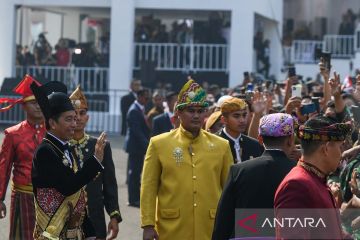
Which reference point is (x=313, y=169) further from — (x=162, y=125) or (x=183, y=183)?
(x=162, y=125)

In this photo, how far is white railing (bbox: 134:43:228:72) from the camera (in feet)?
100

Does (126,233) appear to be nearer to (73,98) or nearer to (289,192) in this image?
(73,98)

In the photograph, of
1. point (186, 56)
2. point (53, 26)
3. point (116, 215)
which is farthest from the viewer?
point (53, 26)

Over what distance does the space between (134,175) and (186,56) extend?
45.4 ft

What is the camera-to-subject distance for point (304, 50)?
122ft

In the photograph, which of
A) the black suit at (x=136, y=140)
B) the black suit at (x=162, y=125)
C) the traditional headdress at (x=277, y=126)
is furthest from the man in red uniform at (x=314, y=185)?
the black suit at (x=136, y=140)

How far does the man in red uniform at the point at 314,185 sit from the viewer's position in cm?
597

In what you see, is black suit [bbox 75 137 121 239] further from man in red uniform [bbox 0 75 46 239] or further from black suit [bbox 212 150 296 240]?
black suit [bbox 212 150 296 240]

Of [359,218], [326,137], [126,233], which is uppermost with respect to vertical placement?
[326,137]

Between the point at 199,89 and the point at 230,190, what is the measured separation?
69.6 inches

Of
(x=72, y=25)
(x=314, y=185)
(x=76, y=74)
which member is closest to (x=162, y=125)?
(x=314, y=185)

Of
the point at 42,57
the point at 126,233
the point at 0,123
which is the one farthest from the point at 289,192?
the point at 42,57

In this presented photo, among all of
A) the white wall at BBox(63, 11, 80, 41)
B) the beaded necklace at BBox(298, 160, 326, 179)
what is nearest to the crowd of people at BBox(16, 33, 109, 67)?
the white wall at BBox(63, 11, 80, 41)

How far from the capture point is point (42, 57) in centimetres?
3225
